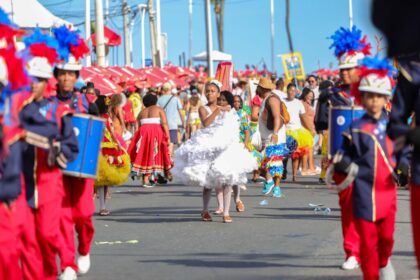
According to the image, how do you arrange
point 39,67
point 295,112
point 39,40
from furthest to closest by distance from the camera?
point 295,112 < point 39,40 < point 39,67

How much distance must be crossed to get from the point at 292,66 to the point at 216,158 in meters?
35.5

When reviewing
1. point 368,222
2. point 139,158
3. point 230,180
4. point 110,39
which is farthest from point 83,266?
point 110,39

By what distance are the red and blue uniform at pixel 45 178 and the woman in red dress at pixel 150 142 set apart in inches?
503

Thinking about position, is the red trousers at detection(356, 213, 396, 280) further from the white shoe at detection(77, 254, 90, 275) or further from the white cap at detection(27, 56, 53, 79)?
the white shoe at detection(77, 254, 90, 275)

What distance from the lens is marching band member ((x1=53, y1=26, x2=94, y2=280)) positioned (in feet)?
29.0

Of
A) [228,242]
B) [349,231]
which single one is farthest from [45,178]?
[228,242]

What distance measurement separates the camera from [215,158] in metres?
14.0

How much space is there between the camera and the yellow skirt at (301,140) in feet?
71.3

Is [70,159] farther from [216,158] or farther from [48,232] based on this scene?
[216,158]

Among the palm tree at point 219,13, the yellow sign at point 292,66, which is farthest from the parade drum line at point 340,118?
the palm tree at point 219,13

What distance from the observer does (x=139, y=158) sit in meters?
21.0

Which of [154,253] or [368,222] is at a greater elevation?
[368,222]

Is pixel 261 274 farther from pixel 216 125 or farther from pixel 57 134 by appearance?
pixel 216 125

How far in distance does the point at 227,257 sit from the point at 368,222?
2.86m
